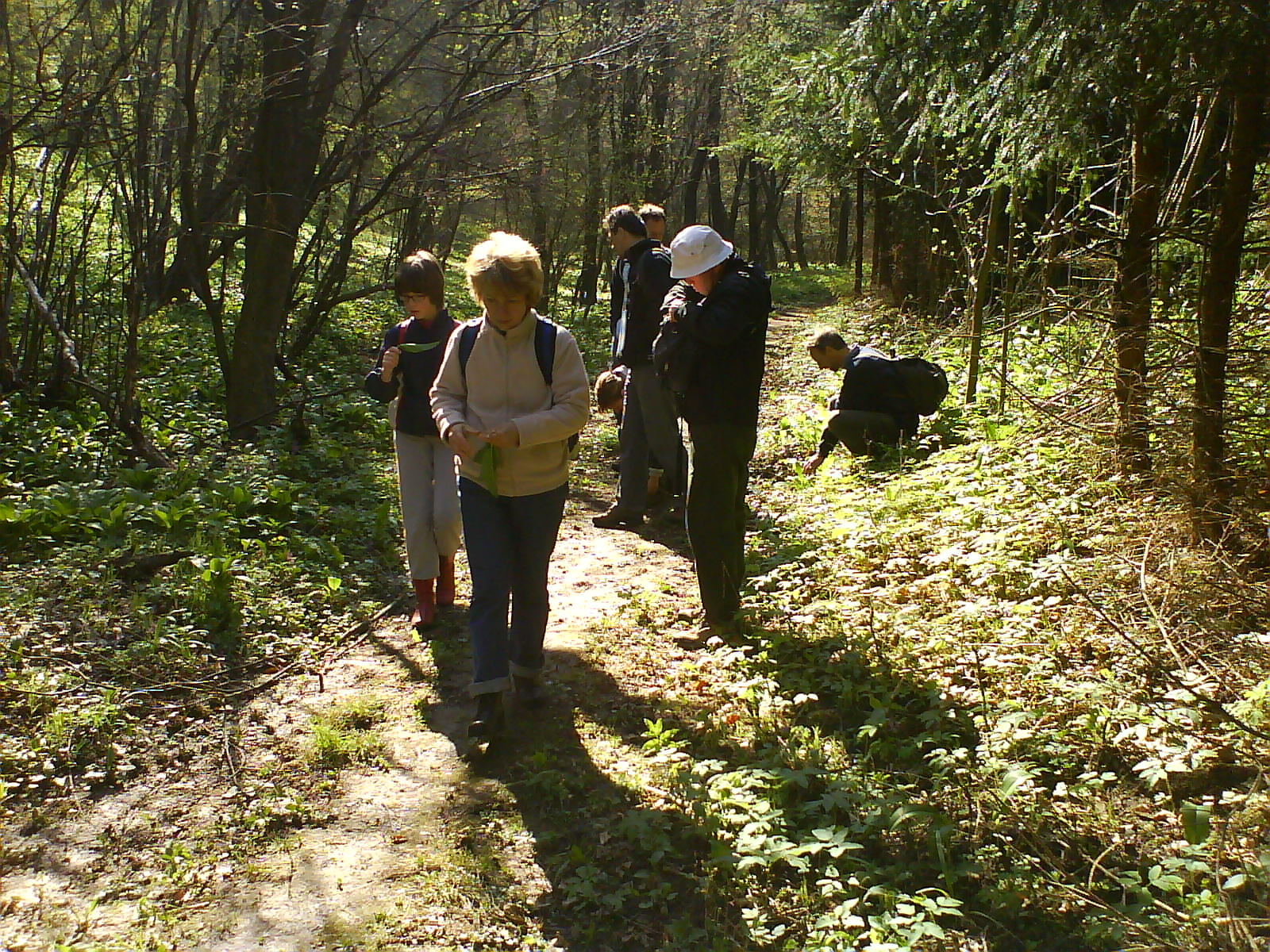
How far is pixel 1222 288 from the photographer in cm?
475

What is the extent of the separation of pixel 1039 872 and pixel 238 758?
3.08 meters

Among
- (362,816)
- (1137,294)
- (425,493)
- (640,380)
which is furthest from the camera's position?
(640,380)

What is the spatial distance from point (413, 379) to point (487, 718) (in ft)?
6.11

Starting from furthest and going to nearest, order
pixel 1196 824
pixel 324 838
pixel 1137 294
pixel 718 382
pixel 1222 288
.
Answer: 1. pixel 1137 294
2. pixel 718 382
3. pixel 1222 288
4. pixel 324 838
5. pixel 1196 824

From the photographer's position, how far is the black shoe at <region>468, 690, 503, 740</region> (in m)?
4.23

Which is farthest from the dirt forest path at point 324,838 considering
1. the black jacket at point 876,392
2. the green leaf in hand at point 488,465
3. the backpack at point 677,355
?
the black jacket at point 876,392

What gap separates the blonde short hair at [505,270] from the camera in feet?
13.2

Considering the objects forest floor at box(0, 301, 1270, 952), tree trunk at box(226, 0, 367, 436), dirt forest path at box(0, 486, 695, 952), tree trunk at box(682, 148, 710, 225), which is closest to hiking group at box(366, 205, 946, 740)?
dirt forest path at box(0, 486, 695, 952)

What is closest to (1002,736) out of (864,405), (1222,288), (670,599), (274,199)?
(1222,288)

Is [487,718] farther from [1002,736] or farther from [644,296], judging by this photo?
[644,296]

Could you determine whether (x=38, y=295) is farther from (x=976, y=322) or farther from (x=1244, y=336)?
(x=1244, y=336)

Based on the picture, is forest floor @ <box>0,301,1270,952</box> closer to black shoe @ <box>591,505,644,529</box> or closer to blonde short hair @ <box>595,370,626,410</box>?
blonde short hair @ <box>595,370,626,410</box>

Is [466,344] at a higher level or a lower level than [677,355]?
higher

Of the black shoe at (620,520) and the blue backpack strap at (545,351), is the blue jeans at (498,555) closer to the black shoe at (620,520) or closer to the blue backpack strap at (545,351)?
the blue backpack strap at (545,351)
